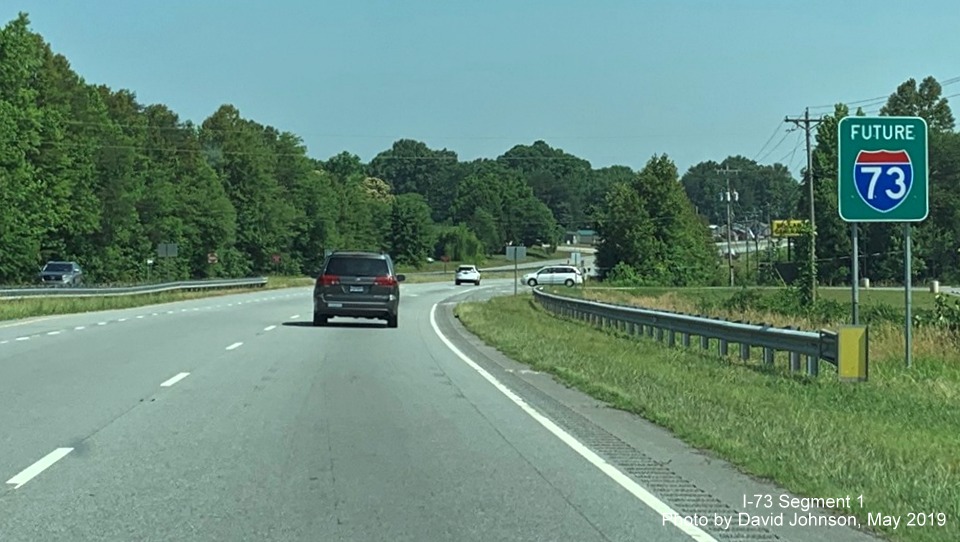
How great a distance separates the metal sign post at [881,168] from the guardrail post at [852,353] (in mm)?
1556

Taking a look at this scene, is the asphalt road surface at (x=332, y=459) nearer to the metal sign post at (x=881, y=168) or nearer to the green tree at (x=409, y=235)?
the metal sign post at (x=881, y=168)

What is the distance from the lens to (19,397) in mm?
14453

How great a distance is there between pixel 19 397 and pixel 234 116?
110785mm

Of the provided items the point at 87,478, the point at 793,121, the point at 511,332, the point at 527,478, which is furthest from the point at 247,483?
the point at 793,121

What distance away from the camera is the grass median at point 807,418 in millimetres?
8844

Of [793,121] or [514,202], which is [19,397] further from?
[514,202]

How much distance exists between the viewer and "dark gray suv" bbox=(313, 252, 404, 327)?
30047 millimetres

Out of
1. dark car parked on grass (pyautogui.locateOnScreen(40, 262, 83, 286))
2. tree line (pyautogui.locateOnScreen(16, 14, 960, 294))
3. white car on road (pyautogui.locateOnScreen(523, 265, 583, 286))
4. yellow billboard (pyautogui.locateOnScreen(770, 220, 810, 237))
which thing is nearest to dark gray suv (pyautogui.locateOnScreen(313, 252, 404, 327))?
yellow billboard (pyautogui.locateOnScreen(770, 220, 810, 237))

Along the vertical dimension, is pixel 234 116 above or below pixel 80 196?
above

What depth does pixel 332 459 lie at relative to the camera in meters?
10.2

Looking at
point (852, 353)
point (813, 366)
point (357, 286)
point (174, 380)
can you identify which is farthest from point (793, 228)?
point (174, 380)

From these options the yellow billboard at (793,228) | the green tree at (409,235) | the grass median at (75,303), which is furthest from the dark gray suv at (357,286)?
the green tree at (409,235)

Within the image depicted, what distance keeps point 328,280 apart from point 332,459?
2008 cm

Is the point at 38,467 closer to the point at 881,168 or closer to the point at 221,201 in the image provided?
the point at 881,168
